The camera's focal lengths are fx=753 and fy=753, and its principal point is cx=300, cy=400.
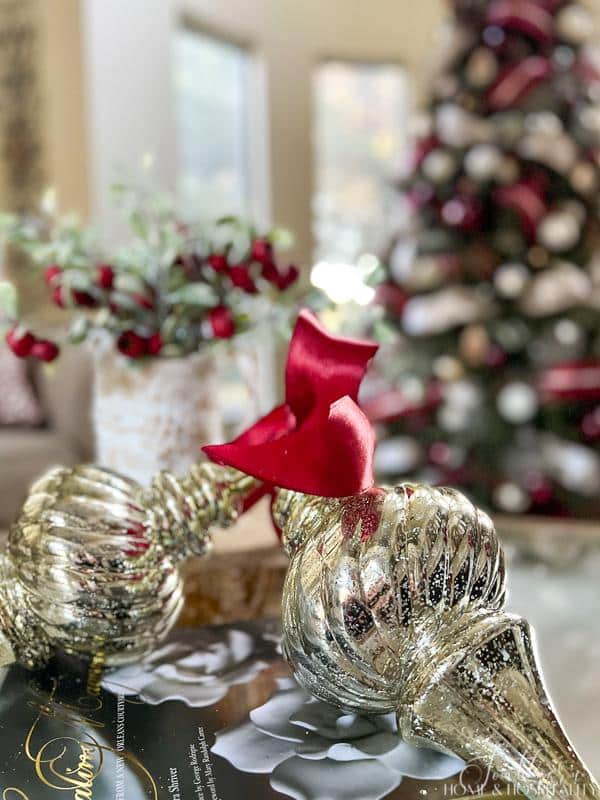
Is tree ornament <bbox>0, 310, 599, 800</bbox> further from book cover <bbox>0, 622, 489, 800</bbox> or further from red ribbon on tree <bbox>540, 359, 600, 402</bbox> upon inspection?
red ribbon on tree <bbox>540, 359, 600, 402</bbox>

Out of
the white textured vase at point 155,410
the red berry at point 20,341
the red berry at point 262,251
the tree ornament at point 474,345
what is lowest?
the tree ornament at point 474,345

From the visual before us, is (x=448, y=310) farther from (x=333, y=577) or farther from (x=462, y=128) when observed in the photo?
(x=333, y=577)

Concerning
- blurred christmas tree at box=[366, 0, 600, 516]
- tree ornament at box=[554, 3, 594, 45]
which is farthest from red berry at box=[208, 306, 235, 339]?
tree ornament at box=[554, 3, 594, 45]

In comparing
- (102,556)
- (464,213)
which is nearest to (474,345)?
(464,213)

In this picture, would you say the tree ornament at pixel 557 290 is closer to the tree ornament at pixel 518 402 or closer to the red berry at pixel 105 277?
the tree ornament at pixel 518 402

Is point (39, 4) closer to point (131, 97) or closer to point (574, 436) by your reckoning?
point (131, 97)

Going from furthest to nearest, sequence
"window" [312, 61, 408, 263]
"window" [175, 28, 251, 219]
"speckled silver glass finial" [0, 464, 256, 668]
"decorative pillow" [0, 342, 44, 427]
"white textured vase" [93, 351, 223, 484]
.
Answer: "window" [312, 61, 408, 263]
"window" [175, 28, 251, 219]
"decorative pillow" [0, 342, 44, 427]
"white textured vase" [93, 351, 223, 484]
"speckled silver glass finial" [0, 464, 256, 668]

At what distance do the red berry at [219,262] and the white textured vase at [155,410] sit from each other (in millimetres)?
118

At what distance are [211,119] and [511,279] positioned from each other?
2.00 meters

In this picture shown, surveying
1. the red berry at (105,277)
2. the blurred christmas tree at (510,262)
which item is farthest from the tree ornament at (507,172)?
the red berry at (105,277)

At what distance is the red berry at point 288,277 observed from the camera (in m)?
0.79

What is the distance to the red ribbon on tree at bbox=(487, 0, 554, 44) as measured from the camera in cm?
216

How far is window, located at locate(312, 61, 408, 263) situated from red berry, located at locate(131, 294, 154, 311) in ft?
10.0

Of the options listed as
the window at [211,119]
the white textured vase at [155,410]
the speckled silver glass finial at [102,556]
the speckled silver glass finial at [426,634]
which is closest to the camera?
the speckled silver glass finial at [426,634]
